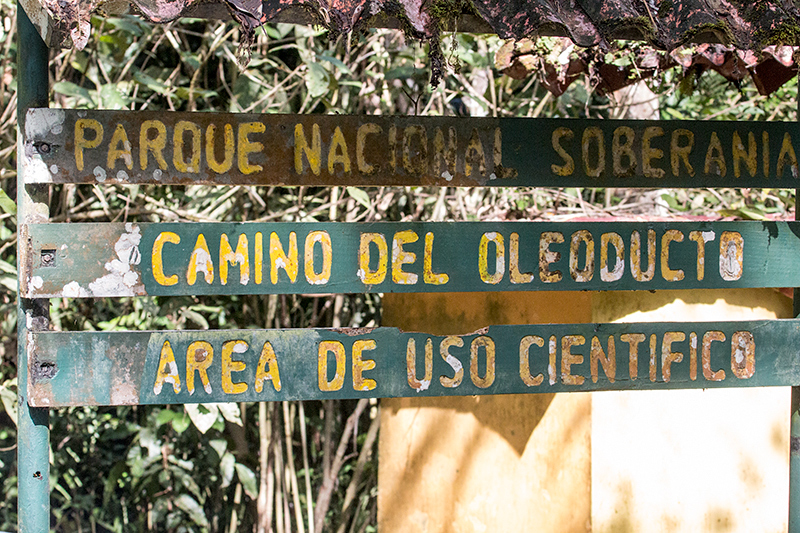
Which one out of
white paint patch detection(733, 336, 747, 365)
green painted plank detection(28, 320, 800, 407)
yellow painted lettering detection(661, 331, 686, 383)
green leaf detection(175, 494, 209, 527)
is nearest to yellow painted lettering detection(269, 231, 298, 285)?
green painted plank detection(28, 320, 800, 407)

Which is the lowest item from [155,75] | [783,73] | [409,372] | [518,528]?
[518,528]

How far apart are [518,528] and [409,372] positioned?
1.27 m

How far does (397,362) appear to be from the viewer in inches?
69.3

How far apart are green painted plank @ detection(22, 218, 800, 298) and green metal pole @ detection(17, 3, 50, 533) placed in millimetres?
72

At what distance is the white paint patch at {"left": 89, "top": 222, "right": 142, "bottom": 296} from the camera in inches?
65.5

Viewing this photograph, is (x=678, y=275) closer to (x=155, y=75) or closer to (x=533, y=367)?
(x=533, y=367)

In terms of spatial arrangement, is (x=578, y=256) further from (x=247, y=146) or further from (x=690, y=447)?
(x=690, y=447)

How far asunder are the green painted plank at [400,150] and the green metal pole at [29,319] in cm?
5

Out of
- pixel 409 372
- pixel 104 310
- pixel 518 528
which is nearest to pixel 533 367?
pixel 409 372

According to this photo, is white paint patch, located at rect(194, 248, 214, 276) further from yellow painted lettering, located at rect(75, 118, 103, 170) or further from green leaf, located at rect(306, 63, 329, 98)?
green leaf, located at rect(306, 63, 329, 98)

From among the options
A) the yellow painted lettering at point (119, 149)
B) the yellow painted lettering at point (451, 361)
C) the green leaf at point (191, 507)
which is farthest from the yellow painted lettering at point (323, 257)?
the green leaf at point (191, 507)

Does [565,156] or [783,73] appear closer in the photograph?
[565,156]

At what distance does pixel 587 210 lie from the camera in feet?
10.6

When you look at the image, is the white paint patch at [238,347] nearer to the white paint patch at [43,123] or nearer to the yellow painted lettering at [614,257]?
the white paint patch at [43,123]
